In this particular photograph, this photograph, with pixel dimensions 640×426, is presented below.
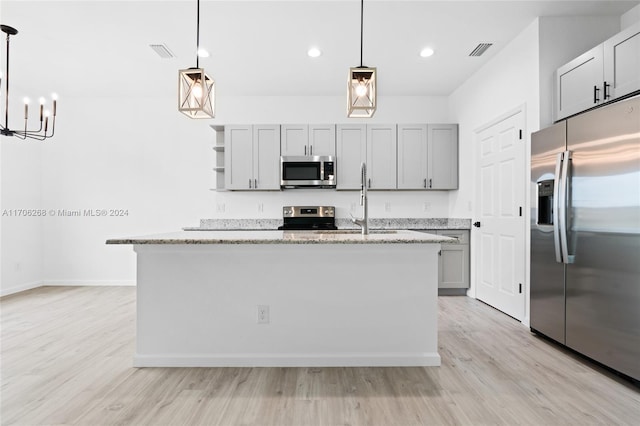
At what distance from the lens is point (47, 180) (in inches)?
209

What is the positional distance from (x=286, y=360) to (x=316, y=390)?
39 centimetres

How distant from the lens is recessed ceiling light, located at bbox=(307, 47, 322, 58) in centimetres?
377

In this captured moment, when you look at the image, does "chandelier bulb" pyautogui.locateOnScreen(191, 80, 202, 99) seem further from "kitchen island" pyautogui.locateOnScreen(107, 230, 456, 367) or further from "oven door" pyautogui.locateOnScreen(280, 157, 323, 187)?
"oven door" pyautogui.locateOnScreen(280, 157, 323, 187)

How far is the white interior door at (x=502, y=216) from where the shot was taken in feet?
11.4

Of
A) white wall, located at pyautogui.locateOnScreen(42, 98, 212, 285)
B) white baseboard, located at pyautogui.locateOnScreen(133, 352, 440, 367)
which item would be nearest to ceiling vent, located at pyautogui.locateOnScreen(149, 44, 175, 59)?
white wall, located at pyautogui.locateOnScreen(42, 98, 212, 285)

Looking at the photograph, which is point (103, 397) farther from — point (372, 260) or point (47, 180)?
point (47, 180)

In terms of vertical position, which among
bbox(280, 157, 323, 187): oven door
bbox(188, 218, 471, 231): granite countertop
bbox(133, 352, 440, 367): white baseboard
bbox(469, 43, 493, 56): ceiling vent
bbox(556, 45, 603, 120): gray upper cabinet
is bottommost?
bbox(133, 352, 440, 367): white baseboard

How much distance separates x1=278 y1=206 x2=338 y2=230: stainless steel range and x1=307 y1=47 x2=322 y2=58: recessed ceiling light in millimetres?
2093

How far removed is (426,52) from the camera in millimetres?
3844

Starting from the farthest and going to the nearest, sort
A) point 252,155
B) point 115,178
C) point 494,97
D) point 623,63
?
point 115,178 < point 252,155 < point 494,97 < point 623,63

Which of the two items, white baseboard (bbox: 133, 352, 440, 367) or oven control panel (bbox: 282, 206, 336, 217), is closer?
white baseboard (bbox: 133, 352, 440, 367)

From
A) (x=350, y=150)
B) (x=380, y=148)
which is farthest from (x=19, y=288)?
(x=380, y=148)

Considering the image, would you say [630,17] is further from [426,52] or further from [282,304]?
[282,304]

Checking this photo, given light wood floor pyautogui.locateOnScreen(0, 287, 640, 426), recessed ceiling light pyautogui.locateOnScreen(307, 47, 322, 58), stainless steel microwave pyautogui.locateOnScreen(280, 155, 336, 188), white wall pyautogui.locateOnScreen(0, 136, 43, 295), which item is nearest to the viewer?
light wood floor pyautogui.locateOnScreen(0, 287, 640, 426)
